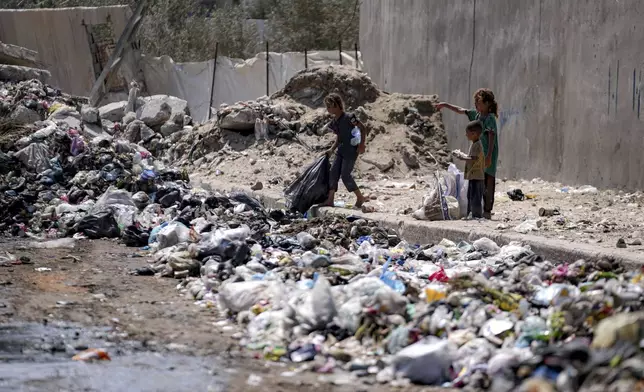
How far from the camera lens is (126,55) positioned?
22.4 m

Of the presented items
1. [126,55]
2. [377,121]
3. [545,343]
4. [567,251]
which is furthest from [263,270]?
[126,55]

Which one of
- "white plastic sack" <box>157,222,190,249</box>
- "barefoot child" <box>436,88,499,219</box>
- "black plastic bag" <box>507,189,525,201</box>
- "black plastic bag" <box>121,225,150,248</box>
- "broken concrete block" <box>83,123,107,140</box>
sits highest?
"barefoot child" <box>436,88,499,219</box>

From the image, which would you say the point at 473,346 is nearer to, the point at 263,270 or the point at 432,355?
the point at 432,355

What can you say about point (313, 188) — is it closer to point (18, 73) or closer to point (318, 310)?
point (318, 310)

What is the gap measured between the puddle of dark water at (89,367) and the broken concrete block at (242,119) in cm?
925

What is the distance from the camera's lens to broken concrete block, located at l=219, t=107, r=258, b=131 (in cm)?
1426

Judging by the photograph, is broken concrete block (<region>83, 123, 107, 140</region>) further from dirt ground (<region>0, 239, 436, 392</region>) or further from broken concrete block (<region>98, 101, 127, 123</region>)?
dirt ground (<region>0, 239, 436, 392</region>)

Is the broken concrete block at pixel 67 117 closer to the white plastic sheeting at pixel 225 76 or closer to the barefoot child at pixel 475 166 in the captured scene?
the white plastic sheeting at pixel 225 76

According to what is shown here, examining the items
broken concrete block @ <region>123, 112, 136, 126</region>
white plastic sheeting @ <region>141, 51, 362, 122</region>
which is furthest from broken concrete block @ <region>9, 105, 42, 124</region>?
white plastic sheeting @ <region>141, 51, 362, 122</region>

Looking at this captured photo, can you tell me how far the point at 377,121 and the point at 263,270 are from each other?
763 centimetres

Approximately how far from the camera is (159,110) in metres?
17.8

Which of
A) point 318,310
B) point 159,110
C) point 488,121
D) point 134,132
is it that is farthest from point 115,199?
point 159,110

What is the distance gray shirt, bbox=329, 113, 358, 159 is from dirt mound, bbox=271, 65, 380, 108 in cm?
464

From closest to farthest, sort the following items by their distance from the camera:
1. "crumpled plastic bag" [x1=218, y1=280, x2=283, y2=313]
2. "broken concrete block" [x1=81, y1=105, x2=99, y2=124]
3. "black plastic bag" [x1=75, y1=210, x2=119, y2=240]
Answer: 1. "crumpled plastic bag" [x1=218, y1=280, x2=283, y2=313]
2. "black plastic bag" [x1=75, y1=210, x2=119, y2=240]
3. "broken concrete block" [x1=81, y1=105, x2=99, y2=124]
